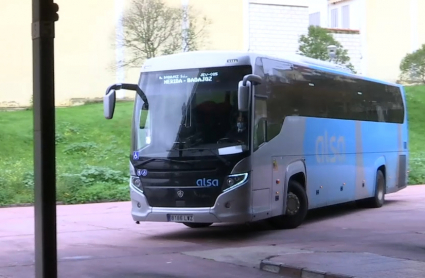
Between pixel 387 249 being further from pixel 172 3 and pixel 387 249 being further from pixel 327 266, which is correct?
pixel 172 3

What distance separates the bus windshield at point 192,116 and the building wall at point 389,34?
2902 centimetres

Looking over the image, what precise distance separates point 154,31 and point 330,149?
15.3m

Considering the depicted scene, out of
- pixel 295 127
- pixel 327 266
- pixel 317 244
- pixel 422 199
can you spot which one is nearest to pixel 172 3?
pixel 422 199

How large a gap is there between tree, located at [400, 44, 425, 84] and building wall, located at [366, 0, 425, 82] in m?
1.19

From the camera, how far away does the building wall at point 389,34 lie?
134ft

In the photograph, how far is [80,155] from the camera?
92.7 ft

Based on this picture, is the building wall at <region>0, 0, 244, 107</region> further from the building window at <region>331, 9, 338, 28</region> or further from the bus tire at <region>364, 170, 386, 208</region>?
the bus tire at <region>364, 170, 386, 208</region>

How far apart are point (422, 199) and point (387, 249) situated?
11360 mm

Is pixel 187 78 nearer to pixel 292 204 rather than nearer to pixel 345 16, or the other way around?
pixel 292 204

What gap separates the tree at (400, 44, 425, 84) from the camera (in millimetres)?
37875

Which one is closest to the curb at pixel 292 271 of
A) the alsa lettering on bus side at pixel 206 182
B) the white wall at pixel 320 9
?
the alsa lettering on bus side at pixel 206 182

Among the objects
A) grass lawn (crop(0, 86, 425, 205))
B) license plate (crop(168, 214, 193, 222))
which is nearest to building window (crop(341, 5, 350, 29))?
grass lawn (crop(0, 86, 425, 205))

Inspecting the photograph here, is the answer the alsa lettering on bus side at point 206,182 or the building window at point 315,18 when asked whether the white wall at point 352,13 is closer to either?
the building window at point 315,18

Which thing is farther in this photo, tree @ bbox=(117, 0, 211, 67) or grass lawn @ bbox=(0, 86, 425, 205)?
tree @ bbox=(117, 0, 211, 67)
